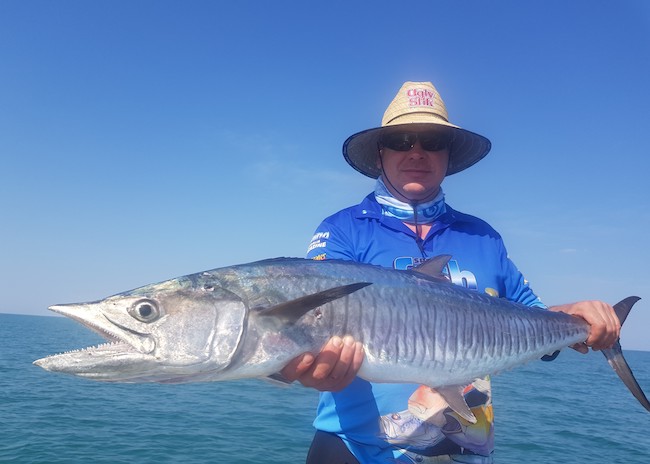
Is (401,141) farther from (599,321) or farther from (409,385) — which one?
(599,321)

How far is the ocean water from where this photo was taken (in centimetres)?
1006

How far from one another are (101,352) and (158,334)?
0.85ft

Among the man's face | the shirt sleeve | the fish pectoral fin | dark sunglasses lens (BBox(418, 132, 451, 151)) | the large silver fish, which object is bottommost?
the fish pectoral fin

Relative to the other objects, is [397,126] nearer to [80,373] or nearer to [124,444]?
[80,373]

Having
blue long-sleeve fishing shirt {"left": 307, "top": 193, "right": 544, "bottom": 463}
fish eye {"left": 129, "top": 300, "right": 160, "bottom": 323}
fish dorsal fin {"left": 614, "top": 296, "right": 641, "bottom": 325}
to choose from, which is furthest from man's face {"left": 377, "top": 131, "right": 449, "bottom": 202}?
fish eye {"left": 129, "top": 300, "right": 160, "bottom": 323}

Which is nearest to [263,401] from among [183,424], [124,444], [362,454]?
[183,424]

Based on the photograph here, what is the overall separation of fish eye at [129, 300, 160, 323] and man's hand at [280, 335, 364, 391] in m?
0.72

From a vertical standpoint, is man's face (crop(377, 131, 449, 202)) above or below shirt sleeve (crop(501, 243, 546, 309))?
above

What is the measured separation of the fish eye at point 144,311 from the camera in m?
2.30

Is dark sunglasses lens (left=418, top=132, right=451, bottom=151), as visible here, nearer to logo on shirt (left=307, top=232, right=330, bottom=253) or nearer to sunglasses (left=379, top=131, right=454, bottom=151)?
sunglasses (left=379, top=131, right=454, bottom=151)

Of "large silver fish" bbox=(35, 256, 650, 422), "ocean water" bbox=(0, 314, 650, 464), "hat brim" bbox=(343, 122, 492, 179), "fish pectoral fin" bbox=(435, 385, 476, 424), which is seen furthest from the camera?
"ocean water" bbox=(0, 314, 650, 464)

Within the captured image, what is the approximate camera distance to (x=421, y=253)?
336 centimetres

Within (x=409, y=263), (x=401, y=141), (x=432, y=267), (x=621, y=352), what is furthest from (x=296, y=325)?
(x=621, y=352)

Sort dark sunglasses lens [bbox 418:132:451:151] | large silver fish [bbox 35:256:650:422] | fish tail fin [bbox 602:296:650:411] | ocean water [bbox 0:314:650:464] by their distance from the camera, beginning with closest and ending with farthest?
large silver fish [bbox 35:256:650:422] < fish tail fin [bbox 602:296:650:411] < dark sunglasses lens [bbox 418:132:451:151] < ocean water [bbox 0:314:650:464]
